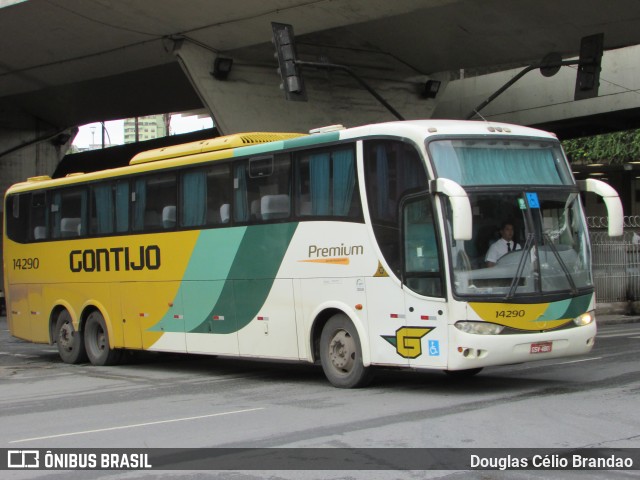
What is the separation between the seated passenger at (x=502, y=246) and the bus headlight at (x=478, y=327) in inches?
28.0

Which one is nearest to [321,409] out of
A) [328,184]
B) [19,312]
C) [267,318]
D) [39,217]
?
[267,318]

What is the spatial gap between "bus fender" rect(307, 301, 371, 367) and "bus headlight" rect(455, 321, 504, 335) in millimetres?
1504

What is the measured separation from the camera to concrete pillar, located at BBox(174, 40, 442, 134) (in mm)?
26938

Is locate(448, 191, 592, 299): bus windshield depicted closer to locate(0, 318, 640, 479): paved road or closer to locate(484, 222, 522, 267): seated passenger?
locate(484, 222, 522, 267): seated passenger

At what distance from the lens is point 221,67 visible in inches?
1058

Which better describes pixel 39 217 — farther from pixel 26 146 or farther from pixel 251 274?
pixel 26 146

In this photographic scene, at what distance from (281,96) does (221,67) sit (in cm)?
236

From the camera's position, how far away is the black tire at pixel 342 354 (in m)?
12.1

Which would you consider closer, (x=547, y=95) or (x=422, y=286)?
(x=422, y=286)

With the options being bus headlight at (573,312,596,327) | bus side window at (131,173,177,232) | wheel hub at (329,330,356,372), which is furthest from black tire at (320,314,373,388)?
bus side window at (131,173,177,232)

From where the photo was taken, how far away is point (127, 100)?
128 feet

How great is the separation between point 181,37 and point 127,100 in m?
13.5

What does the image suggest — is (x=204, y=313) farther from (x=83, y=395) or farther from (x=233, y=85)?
(x=233, y=85)

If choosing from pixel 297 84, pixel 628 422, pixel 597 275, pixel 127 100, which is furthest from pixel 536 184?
pixel 127 100
